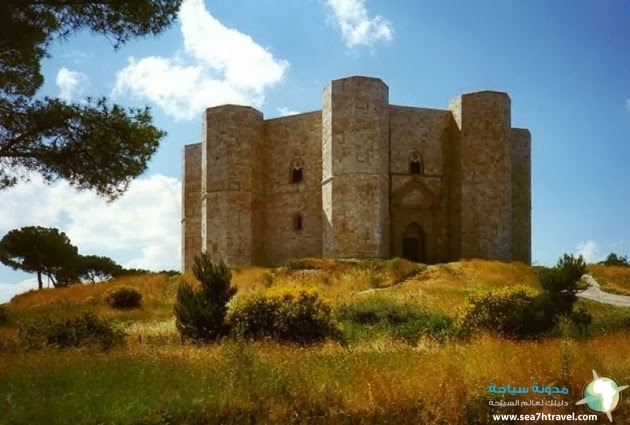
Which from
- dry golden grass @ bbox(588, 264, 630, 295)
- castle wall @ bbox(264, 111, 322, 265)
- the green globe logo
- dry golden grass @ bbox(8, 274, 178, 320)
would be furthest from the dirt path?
dry golden grass @ bbox(8, 274, 178, 320)

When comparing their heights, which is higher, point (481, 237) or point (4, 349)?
point (481, 237)

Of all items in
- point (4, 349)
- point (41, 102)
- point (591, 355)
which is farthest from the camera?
point (41, 102)

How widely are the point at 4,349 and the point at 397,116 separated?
931 inches

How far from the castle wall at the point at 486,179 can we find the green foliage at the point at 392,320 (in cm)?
1431

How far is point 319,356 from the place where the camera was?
11086 millimetres

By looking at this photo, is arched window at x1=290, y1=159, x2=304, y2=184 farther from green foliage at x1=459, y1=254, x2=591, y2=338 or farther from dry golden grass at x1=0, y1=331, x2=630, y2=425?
dry golden grass at x1=0, y1=331, x2=630, y2=425

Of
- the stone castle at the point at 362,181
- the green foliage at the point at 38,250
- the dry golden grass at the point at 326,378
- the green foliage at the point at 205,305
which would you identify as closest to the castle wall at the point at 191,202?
the stone castle at the point at 362,181

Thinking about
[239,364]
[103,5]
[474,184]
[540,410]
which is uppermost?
[103,5]

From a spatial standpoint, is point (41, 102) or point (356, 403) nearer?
point (356, 403)

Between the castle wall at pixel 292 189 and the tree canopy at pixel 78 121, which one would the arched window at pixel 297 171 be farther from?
the tree canopy at pixel 78 121

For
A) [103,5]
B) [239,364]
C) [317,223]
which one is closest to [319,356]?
[239,364]

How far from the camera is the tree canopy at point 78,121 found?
14.3 m

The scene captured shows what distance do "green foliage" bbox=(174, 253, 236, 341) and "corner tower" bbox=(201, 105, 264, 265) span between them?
17.2 meters

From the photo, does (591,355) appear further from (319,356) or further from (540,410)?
(319,356)
